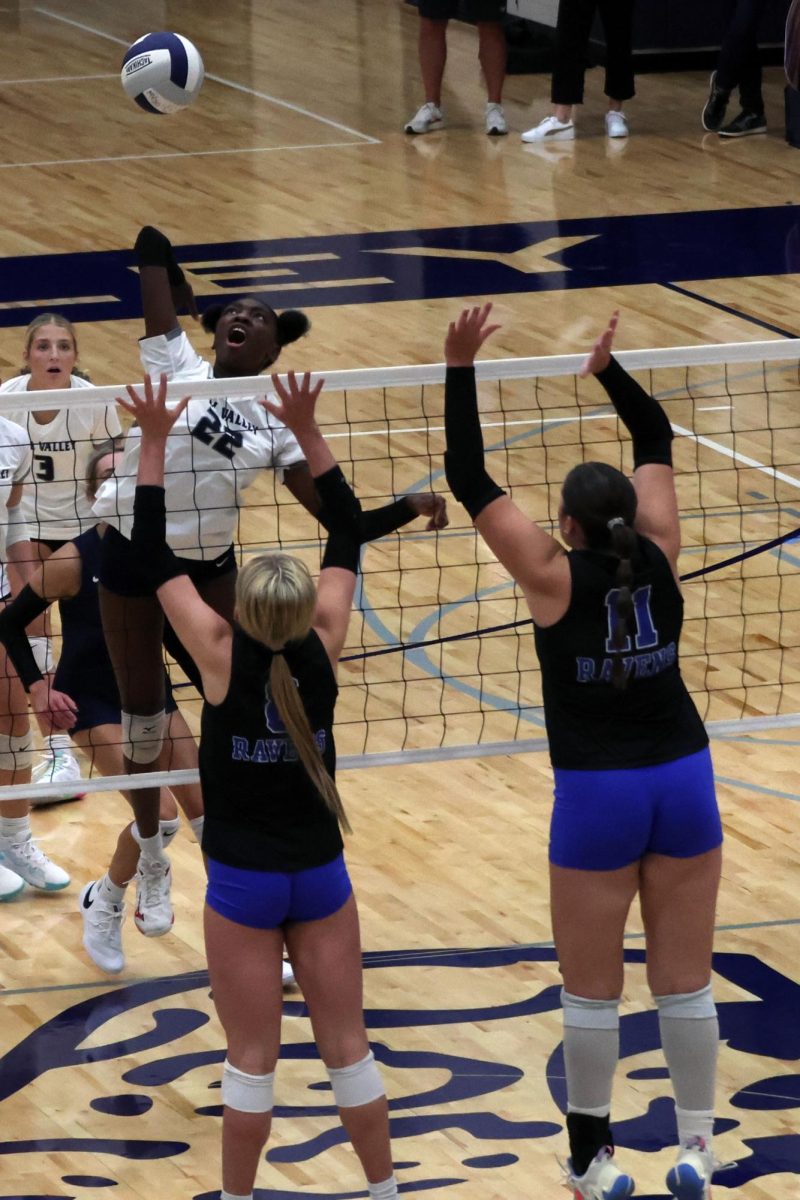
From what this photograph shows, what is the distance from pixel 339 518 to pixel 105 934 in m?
1.95

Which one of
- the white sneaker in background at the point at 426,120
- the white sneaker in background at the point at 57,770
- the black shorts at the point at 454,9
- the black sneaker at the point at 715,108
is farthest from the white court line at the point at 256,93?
the white sneaker in background at the point at 57,770

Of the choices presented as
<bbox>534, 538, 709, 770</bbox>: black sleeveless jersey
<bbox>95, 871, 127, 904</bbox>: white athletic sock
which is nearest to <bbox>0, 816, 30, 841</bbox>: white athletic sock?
<bbox>95, 871, 127, 904</bbox>: white athletic sock

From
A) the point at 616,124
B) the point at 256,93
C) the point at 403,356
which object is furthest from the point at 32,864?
the point at 256,93

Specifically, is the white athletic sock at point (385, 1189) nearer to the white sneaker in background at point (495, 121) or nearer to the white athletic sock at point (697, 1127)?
the white athletic sock at point (697, 1127)

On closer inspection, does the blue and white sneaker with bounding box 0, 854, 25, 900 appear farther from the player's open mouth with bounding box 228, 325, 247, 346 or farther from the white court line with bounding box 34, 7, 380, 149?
the white court line with bounding box 34, 7, 380, 149

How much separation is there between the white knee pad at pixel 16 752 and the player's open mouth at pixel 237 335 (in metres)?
1.61

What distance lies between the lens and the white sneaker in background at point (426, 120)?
53.3 ft

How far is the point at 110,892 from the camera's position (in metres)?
6.04

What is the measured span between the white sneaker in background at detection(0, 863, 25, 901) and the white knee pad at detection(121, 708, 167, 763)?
0.88 metres

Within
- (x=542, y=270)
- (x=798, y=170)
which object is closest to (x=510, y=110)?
(x=798, y=170)

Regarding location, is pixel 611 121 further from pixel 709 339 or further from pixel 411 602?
pixel 411 602

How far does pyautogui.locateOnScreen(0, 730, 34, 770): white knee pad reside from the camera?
650cm

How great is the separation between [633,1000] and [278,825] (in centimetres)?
178

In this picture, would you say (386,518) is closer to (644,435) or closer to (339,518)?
(339,518)
